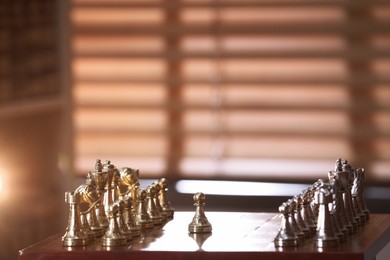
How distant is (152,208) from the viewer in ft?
10.1

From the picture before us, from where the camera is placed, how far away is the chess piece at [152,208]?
10.0ft

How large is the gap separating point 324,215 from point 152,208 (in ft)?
2.11

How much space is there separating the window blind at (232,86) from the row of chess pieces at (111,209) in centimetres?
223

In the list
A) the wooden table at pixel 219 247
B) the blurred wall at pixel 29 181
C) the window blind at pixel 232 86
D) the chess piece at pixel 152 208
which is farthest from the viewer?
the window blind at pixel 232 86

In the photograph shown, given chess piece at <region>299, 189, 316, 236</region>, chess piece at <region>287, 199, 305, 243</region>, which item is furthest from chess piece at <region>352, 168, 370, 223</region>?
chess piece at <region>287, 199, 305, 243</region>

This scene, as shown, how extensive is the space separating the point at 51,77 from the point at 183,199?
39.2 inches

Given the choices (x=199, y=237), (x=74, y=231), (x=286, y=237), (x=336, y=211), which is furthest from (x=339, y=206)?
(x=74, y=231)

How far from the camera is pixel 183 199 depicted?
5438mm

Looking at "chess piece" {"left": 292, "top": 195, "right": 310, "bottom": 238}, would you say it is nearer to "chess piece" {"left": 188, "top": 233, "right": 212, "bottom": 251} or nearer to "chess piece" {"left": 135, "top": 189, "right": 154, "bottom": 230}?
"chess piece" {"left": 188, "top": 233, "right": 212, "bottom": 251}

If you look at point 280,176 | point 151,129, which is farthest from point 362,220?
point 151,129

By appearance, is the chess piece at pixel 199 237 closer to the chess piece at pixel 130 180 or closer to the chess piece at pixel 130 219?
the chess piece at pixel 130 219

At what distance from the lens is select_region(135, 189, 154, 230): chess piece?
297cm

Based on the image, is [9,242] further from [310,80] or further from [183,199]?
[310,80]

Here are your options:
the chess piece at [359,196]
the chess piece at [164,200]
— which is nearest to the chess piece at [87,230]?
the chess piece at [164,200]
